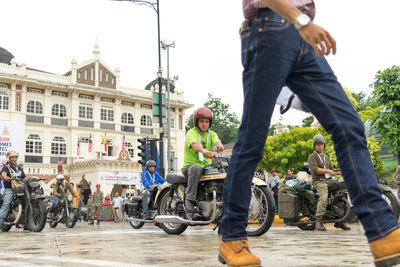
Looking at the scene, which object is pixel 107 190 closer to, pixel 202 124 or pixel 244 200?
pixel 202 124

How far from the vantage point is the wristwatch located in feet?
7.85

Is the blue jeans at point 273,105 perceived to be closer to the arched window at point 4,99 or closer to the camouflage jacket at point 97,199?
the camouflage jacket at point 97,199

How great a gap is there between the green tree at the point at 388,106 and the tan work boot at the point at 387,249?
25.1 metres

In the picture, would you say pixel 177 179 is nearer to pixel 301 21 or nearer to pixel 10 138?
pixel 301 21

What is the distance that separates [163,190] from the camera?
810 centimetres

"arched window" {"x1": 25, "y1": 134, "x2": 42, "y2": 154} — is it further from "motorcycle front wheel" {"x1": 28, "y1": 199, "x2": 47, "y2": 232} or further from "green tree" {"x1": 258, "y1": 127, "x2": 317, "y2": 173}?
"motorcycle front wheel" {"x1": 28, "y1": 199, "x2": 47, "y2": 232}

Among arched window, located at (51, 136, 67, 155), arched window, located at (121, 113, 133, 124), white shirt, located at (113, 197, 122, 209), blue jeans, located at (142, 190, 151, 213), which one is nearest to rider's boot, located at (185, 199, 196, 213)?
blue jeans, located at (142, 190, 151, 213)

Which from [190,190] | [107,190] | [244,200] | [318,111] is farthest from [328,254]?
[107,190]

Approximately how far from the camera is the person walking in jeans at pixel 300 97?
7.73 ft

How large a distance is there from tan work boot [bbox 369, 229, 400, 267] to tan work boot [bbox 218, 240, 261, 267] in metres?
0.64

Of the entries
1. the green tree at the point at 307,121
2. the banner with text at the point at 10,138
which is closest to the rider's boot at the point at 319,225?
the banner with text at the point at 10,138

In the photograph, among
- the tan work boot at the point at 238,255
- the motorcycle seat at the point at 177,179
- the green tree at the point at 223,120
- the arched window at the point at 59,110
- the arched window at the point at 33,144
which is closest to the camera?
the tan work boot at the point at 238,255

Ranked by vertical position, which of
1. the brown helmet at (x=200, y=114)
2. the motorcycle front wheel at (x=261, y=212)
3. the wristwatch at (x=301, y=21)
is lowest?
the motorcycle front wheel at (x=261, y=212)

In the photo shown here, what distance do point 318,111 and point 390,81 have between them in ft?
95.6
